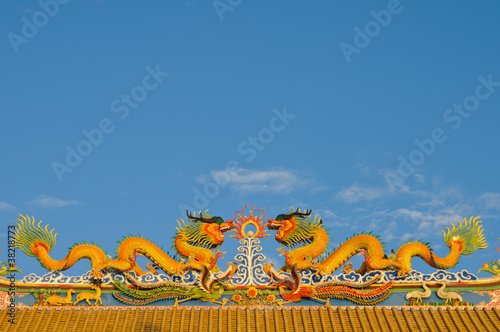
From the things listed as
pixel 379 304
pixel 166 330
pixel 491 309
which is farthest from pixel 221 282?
pixel 491 309

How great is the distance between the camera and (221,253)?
11.2 metres

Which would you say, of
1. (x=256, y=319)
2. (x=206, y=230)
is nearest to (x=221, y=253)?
(x=206, y=230)

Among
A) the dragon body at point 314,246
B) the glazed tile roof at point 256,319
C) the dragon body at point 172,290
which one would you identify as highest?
the dragon body at point 314,246

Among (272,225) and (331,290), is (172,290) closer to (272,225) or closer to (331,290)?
(272,225)

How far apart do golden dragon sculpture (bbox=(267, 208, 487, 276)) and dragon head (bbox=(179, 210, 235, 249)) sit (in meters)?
0.80

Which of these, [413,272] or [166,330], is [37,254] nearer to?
[166,330]

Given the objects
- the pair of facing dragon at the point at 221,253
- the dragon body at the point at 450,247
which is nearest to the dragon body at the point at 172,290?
the pair of facing dragon at the point at 221,253

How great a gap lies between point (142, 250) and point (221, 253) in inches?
51.9

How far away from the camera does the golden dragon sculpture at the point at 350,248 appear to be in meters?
11.0

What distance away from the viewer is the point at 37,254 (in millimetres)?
11266

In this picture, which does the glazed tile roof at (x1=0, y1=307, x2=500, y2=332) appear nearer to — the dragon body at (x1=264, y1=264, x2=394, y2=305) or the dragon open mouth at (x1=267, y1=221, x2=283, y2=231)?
the dragon body at (x1=264, y1=264, x2=394, y2=305)

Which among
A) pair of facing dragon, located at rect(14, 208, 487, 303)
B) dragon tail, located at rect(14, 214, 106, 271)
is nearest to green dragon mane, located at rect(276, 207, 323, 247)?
pair of facing dragon, located at rect(14, 208, 487, 303)

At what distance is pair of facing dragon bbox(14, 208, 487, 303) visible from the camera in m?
10.8

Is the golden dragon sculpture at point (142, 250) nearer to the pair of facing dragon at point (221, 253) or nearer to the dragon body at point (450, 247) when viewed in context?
the pair of facing dragon at point (221, 253)
